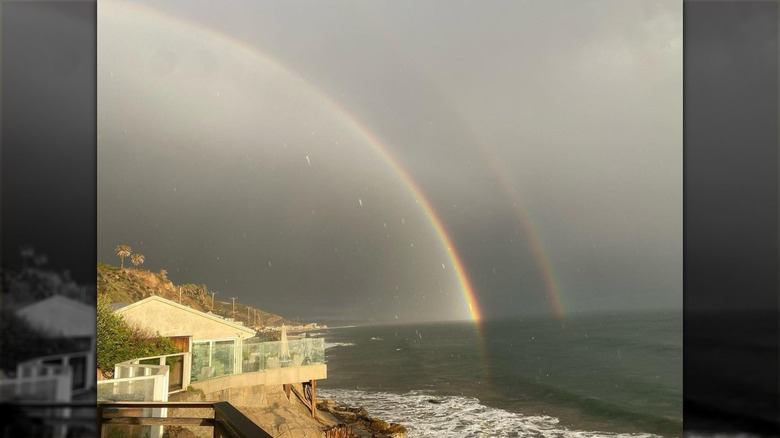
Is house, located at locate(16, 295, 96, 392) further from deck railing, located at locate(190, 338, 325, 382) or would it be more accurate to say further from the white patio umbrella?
the white patio umbrella

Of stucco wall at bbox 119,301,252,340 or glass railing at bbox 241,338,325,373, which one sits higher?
stucco wall at bbox 119,301,252,340

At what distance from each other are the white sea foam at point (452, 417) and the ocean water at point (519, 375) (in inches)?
1.2

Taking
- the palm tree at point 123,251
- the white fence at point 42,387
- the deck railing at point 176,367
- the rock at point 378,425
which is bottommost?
the rock at point 378,425

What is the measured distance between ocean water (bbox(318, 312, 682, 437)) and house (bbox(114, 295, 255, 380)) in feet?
20.1

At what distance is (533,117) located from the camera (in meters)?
16.2

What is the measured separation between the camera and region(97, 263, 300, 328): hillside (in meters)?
11.8

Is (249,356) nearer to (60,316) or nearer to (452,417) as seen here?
(60,316)

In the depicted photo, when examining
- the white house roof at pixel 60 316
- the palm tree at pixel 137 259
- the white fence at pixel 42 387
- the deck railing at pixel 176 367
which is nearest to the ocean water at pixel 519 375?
the palm tree at pixel 137 259

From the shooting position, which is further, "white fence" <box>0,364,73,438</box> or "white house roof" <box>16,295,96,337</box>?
"white house roof" <box>16,295,96,337</box>

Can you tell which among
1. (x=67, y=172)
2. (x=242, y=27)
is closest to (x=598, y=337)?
(x=242, y=27)

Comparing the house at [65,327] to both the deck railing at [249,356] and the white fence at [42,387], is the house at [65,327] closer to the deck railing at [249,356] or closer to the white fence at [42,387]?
the white fence at [42,387]

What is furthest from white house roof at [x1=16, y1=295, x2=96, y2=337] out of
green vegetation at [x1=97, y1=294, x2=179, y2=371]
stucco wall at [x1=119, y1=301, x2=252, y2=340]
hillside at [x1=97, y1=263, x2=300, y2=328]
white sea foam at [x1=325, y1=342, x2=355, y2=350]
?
white sea foam at [x1=325, y1=342, x2=355, y2=350]

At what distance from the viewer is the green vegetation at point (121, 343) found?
26.4 ft

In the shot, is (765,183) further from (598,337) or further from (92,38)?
(92,38)
